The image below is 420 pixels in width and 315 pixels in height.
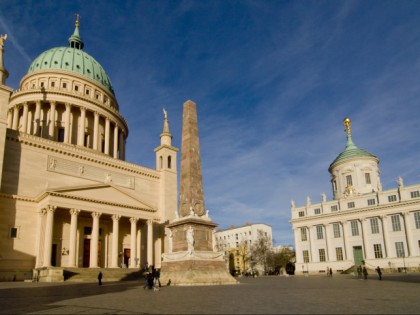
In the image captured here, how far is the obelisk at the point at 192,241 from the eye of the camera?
23266mm

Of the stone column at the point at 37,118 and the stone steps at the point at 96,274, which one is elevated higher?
the stone column at the point at 37,118

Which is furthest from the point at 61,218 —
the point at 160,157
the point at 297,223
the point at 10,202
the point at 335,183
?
the point at 335,183

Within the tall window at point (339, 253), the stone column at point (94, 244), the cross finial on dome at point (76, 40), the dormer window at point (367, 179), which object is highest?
the cross finial on dome at point (76, 40)

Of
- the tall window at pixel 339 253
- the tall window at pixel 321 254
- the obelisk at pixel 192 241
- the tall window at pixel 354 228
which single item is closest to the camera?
the obelisk at pixel 192 241

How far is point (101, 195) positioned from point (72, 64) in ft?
110

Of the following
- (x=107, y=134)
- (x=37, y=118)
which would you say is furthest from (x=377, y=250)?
(x=37, y=118)

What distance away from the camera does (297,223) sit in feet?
215

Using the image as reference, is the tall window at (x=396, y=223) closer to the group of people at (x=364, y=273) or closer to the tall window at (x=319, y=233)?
the tall window at (x=319, y=233)

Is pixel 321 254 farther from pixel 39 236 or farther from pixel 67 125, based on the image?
pixel 67 125

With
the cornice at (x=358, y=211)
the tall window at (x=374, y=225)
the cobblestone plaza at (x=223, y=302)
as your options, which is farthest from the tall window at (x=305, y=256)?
the cobblestone plaza at (x=223, y=302)

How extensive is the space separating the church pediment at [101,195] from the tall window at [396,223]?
36.4 m

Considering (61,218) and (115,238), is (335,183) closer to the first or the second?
(115,238)

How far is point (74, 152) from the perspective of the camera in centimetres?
4644

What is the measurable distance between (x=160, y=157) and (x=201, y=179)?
32.7 metres
